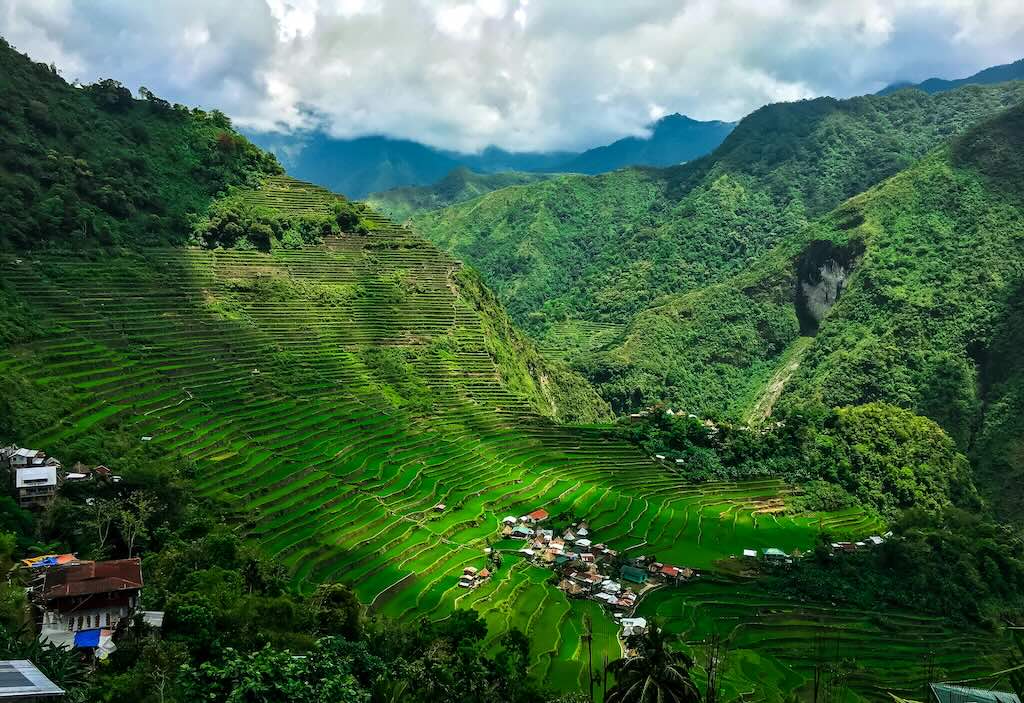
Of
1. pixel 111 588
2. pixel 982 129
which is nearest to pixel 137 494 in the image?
pixel 111 588

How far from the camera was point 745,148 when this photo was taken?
144 metres

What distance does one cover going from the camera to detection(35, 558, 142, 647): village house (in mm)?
18156

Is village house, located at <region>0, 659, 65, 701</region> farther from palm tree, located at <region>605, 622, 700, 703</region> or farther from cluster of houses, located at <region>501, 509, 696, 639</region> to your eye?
cluster of houses, located at <region>501, 509, 696, 639</region>

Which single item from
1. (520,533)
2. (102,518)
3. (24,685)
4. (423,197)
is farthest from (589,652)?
(423,197)

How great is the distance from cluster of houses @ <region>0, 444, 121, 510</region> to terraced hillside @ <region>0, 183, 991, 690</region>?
181 centimetres

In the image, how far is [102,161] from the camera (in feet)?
170

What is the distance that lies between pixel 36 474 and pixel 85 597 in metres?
7.88

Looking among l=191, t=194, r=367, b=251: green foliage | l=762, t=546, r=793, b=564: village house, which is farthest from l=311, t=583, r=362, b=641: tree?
l=191, t=194, r=367, b=251: green foliage

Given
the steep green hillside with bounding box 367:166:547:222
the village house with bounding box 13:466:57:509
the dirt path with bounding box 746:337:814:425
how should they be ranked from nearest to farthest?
the village house with bounding box 13:466:57:509, the dirt path with bounding box 746:337:814:425, the steep green hillside with bounding box 367:166:547:222

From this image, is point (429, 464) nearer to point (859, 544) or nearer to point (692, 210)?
point (859, 544)

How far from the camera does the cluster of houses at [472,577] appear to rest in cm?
2912

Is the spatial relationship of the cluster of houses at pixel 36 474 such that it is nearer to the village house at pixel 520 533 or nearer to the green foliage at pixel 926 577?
the village house at pixel 520 533

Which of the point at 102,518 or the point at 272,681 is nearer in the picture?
the point at 272,681

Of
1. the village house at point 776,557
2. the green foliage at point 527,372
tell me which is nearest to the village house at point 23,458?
the green foliage at point 527,372
